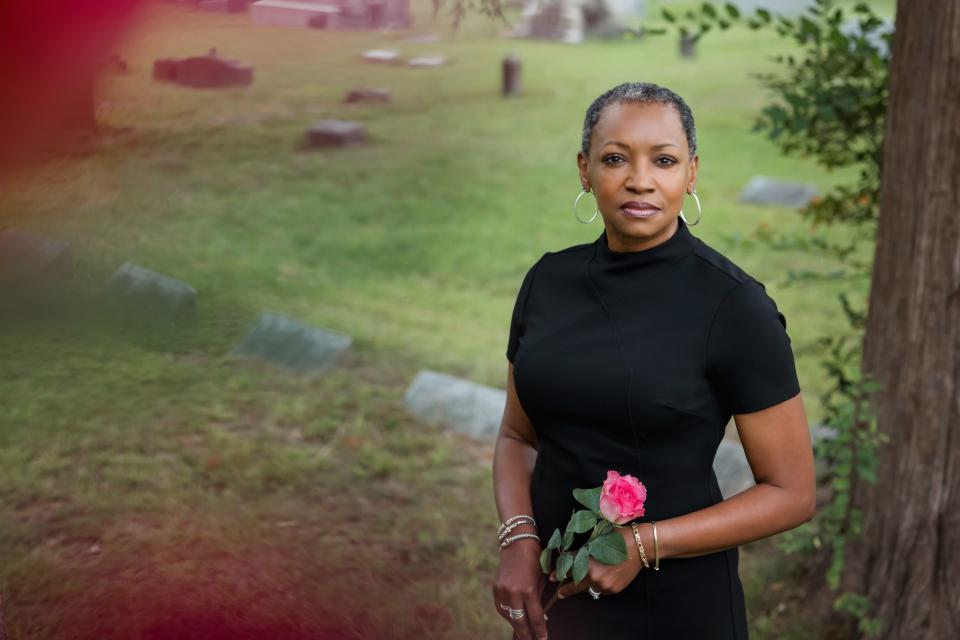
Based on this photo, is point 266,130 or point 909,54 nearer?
point 909,54

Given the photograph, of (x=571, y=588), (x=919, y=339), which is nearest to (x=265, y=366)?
(x=919, y=339)

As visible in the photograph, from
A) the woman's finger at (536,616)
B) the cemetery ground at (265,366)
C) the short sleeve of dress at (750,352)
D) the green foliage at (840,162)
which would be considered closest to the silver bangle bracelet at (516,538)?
the woman's finger at (536,616)

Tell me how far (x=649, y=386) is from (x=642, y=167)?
1.20ft

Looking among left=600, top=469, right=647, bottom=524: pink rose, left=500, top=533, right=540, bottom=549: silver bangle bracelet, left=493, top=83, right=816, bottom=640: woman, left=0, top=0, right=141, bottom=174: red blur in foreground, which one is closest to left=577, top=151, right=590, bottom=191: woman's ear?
left=493, top=83, right=816, bottom=640: woman

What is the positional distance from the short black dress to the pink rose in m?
0.13

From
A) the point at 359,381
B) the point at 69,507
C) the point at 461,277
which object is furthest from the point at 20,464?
the point at 461,277

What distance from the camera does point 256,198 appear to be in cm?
841

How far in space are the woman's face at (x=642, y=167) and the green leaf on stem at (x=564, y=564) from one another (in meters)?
0.55

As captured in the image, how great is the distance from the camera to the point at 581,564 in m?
1.71

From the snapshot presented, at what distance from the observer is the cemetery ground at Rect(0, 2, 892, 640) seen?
13.4 ft

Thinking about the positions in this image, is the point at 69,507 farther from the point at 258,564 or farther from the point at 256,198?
the point at 256,198

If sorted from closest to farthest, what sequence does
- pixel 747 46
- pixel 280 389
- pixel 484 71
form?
pixel 280 389, pixel 484 71, pixel 747 46

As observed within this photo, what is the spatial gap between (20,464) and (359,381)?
1886mm

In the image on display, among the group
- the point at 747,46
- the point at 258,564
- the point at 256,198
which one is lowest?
the point at 258,564
